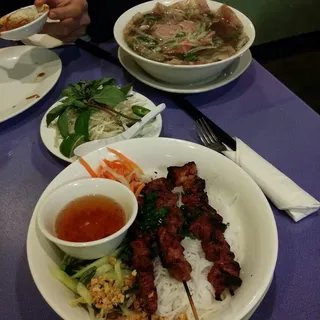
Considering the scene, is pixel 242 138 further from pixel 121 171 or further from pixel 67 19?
pixel 67 19

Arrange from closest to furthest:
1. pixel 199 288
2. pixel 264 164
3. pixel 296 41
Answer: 1. pixel 199 288
2. pixel 264 164
3. pixel 296 41

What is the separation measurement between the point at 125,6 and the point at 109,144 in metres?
1.32

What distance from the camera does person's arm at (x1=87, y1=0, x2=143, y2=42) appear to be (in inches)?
88.7

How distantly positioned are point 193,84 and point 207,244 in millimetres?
798

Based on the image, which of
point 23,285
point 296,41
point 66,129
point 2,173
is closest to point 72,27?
point 66,129

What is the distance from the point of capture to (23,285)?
1.11 m

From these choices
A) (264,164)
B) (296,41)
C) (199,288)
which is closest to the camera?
(199,288)

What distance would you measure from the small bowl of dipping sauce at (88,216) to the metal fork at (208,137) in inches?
16.1

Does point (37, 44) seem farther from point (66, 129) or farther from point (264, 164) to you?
point (264, 164)

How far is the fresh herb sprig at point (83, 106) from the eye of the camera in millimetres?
1399

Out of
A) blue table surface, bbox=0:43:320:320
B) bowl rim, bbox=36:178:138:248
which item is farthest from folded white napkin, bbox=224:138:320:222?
bowl rim, bbox=36:178:138:248

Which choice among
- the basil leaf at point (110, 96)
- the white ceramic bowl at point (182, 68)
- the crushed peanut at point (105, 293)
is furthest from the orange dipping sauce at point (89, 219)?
the white ceramic bowl at point (182, 68)

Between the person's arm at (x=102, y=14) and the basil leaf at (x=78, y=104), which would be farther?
the person's arm at (x=102, y=14)

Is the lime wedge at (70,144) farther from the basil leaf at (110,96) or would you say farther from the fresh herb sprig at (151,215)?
the fresh herb sprig at (151,215)
